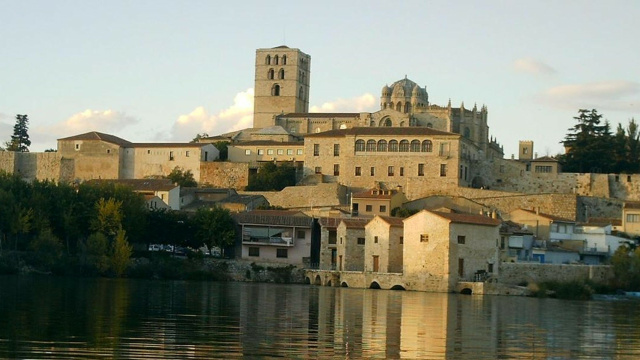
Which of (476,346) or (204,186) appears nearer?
(476,346)

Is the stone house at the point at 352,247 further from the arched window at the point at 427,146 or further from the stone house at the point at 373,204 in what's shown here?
the arched window at the point at 427,146

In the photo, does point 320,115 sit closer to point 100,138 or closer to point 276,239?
point 100,138

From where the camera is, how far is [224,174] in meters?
79.3

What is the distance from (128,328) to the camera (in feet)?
86.8

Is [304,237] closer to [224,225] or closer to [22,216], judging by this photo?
[224,225]

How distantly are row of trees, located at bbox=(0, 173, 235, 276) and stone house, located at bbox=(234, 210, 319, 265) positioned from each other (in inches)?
37.5

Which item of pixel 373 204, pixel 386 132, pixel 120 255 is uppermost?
pixel 386 132

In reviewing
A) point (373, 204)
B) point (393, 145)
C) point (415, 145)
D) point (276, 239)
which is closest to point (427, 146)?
point (415, 145)

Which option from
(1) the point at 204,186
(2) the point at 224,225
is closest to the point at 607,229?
(2) the point at 224,225

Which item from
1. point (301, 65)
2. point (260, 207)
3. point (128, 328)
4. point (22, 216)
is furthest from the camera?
point (301, 65)

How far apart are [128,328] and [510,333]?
9642mm

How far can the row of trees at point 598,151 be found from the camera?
7675cm

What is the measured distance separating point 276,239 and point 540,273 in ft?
45.8

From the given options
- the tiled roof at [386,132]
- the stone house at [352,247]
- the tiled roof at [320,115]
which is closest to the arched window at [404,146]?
the tiled roof at [386,132]
